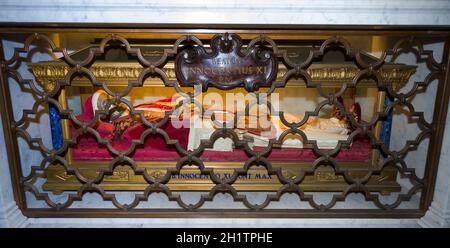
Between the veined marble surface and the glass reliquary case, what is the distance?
5.5 inches

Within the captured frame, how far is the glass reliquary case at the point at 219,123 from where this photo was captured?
4.00ft

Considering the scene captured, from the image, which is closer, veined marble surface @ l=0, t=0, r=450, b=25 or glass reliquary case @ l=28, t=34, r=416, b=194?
veined marble surface @ l=0, t=0, r=450, b=25

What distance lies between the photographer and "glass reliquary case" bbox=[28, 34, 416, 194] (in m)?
1.22

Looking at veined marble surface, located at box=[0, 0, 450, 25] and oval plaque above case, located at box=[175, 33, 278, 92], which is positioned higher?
veined marble surface, located at box=[0, 0, 450, 25]

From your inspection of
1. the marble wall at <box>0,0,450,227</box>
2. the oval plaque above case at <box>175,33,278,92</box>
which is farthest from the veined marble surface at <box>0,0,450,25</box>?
the oval plaque above case at <box>175,33,278,92</box>

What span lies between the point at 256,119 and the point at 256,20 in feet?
1.98

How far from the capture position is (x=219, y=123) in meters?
1.25

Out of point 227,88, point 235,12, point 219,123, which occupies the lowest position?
point 219,123

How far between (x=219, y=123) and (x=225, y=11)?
17.3 inches

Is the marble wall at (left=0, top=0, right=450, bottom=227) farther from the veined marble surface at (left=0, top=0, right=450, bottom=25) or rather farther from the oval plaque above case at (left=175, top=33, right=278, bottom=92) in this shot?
the oval plaque above case at (left=175, top=33, right=278, bottom=92)

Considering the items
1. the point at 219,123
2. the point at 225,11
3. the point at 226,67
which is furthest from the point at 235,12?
the point at 219,123

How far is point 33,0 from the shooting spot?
1090 mm

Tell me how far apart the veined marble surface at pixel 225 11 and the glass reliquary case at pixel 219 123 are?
14 cm

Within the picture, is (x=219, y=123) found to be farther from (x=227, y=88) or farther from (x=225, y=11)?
(x=225, y=11)
